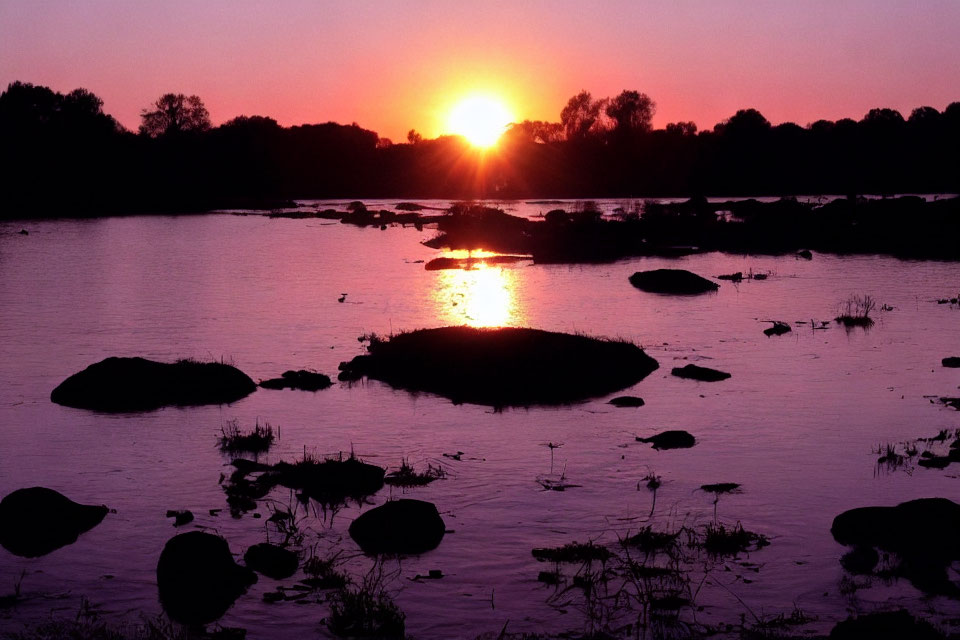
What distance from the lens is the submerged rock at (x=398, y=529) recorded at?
14.2 metres

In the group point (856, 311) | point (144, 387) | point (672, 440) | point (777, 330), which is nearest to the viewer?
point (672, 440)

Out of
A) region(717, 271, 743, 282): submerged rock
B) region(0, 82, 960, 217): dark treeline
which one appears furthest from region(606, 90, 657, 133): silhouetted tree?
region(717, 271, 743, 282): submerged rock

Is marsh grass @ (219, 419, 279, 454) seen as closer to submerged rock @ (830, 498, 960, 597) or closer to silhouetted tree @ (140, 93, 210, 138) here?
submerged rock @ (830, 498, 960, 597)

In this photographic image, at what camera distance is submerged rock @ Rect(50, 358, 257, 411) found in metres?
24.2

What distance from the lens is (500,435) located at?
21328 millimetres

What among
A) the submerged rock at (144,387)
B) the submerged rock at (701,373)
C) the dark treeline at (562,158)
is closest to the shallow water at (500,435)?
the submerged rock at (701,373)

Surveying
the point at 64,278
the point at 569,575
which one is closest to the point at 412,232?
the point at 64,278

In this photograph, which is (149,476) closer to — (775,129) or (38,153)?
(38,153)

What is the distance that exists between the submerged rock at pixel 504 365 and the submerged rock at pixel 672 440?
459cm

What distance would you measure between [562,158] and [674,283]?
153 m

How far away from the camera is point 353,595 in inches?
471

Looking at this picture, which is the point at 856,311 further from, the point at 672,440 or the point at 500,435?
the point at 500,435

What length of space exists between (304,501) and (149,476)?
12.8 ft

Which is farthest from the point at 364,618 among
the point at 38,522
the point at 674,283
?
the point at 674,283
